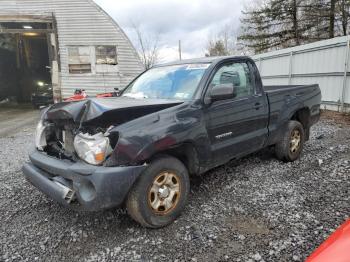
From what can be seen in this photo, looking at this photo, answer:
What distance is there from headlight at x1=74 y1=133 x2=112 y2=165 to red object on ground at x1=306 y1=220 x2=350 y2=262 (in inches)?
72.0

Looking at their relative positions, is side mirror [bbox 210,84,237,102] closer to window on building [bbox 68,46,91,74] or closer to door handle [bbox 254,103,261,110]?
door handle [bbox 254,103,261,110]

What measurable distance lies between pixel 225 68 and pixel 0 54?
21363mm

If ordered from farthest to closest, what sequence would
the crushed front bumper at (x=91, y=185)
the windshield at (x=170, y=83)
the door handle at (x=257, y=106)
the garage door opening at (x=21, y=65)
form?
1. the garage door opening at (x=21, y=65)
2. the door handle at (x=257, y=106)
3. the windshield at (x=170, y=83)
4. the crushed front bumper at (x=91, y=185)

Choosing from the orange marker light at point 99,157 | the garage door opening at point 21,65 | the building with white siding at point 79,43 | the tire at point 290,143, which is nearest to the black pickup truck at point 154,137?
the orange marker light at point 99,157

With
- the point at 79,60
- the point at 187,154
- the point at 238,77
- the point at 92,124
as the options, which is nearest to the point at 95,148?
the point at 92,124

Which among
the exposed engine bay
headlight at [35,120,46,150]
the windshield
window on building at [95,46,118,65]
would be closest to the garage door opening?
window on building at [95,46,118,65]

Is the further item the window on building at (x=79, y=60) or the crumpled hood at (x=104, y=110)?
the window on building at (x=79, y=60)

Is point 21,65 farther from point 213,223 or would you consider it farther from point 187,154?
point 213,223

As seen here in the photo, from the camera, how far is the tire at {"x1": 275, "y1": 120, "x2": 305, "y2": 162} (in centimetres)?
467

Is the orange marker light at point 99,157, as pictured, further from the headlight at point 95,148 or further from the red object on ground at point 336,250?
the red object on ground at point 336,250

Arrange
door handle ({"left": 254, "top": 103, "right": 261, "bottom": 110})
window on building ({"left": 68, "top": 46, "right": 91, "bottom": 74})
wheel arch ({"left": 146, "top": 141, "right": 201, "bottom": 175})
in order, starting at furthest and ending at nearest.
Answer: window on building ({"left": 68, "top": 46, "right": 91, "bottom": 74}) → door handle ({"left": 254, "top": 103, "right": 261, "bottom": 110}) → wheel arch ({"left": 146, "top": 141, "right": 201, "bottom": 175})

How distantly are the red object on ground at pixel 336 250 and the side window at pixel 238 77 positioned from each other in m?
2.39

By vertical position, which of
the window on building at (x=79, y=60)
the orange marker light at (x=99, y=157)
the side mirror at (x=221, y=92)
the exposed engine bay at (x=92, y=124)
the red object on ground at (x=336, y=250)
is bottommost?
the red object on ground at (x=336, y=250)

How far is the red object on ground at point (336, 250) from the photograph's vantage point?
1.47 m
